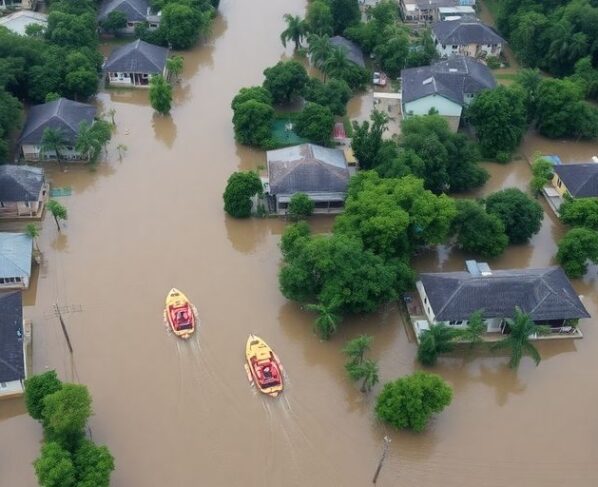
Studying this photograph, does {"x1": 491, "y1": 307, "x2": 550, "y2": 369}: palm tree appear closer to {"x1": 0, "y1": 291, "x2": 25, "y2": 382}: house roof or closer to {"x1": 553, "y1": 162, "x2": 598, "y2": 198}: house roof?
{"x1": 553, "y1": 162, "x2": 598, "y2": 198}: house roof

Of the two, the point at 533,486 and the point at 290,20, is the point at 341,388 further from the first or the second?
the point at 290,20

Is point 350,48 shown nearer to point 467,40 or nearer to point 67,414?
point 467,40

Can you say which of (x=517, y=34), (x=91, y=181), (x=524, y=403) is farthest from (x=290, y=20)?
(x=524, y=403)

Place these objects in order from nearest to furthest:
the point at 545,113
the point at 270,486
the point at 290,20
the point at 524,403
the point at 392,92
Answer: the point at 270,486 < the point at 524,403 < the point at 545,113 < the point at 392,92 < the point at 290,20

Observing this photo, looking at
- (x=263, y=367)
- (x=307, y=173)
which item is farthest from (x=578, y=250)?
(x=263, y=367)

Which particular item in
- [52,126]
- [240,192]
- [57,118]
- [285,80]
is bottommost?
[240,192]

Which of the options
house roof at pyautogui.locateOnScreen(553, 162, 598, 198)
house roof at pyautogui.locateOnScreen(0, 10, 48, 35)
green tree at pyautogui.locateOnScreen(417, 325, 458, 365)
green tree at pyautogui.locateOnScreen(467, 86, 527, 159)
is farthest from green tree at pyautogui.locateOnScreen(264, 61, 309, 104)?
green tree at pyautogui.locateOnScreen(417, 325, 458, 365)
